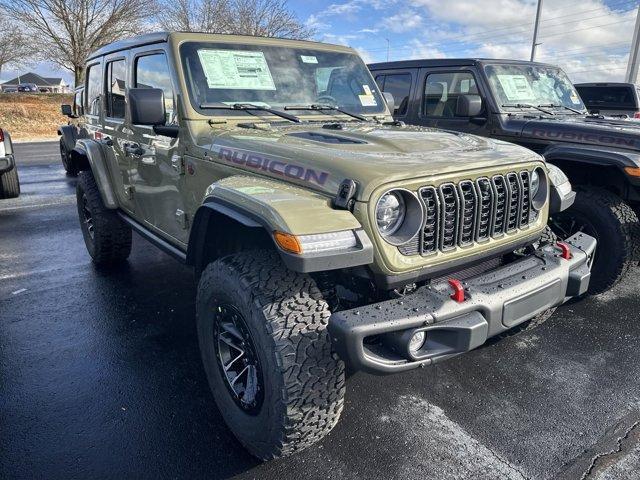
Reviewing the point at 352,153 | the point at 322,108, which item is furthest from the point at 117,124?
the point at 352,153

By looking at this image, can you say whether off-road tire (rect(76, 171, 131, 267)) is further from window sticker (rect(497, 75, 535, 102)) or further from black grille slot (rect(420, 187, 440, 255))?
window sticker (rect(497, 75, 535, 102))

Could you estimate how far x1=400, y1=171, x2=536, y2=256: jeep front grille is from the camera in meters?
2.21

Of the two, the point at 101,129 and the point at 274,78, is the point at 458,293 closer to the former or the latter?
Result: the point at 274,78

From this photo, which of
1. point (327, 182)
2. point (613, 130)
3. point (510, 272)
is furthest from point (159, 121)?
point (613, 130)

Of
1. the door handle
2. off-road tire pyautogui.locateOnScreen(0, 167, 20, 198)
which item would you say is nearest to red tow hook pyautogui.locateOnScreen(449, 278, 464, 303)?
the door handle

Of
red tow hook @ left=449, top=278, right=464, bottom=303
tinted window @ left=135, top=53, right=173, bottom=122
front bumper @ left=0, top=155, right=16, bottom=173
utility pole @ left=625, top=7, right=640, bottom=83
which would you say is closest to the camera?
red tow hook @ left=449, top=278, right=464, bottom=303

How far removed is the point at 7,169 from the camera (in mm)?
7004

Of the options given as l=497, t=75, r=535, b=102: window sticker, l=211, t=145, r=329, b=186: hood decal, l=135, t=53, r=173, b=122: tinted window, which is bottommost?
l=211, t=145, r=329, b=186: hood decal

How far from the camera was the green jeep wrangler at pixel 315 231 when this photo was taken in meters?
1.98

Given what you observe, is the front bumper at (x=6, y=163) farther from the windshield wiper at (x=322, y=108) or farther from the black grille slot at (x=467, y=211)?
the black grille slot at (x=467, y=211)

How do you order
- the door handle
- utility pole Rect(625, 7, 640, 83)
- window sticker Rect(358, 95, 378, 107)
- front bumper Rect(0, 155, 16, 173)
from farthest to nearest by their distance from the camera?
utility pole Rect(625, 7, 640, 83) → front bumper Rect(0, 155, 16, 173) → window sticker Rect(358, 95, 378, 107) → the door handle

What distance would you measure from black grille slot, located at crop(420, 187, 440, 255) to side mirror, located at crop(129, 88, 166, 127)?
64.4 inches

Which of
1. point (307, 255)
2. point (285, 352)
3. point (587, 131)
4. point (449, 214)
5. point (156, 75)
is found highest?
point (156, 75)

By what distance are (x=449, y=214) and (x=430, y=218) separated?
12 centimetres
